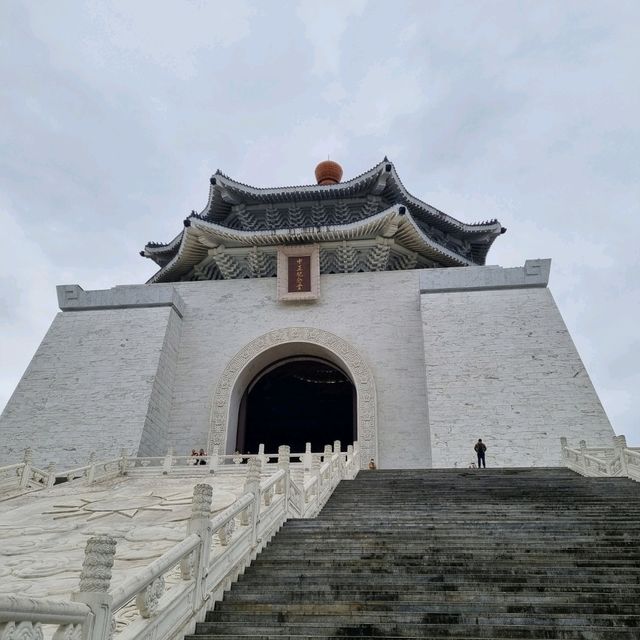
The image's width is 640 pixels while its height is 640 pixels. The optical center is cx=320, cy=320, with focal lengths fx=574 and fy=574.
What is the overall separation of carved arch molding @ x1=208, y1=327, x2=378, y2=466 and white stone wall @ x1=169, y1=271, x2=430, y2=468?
0.20 meters

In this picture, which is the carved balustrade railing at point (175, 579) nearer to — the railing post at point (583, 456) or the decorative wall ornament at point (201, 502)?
the decorative wall ornament at point (201, 502)

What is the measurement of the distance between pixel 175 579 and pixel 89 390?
11.8 metres

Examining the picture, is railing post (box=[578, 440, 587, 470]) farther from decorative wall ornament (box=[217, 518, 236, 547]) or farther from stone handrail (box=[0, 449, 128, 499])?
stone handrail (box=[0, 449, 128, 499])

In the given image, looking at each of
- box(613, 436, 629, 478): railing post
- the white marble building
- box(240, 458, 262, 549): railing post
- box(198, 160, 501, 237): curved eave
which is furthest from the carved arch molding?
box(240, 458, 262, 549): railing post

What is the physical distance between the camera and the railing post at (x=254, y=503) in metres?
5.45

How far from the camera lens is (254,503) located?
5637mm

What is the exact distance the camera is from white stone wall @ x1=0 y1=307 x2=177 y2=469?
14.5 metres

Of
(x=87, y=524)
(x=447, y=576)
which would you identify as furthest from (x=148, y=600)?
(x=87, y=524)

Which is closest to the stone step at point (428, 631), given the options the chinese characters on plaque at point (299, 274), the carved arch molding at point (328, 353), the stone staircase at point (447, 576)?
the stone staircase at point (447, 576)

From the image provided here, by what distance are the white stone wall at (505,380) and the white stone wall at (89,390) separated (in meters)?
7.52

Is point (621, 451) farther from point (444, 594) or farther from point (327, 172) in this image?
point (327, 172)

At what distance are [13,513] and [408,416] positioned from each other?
9.44 metres

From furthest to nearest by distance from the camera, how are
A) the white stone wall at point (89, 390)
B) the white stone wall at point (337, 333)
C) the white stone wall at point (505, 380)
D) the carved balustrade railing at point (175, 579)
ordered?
the white stone wall at point (337, 333) < the white stone wall at point (89, 390) < the white stone wall at point (505, 380) < the carved balustrade railing at point (175, 579)

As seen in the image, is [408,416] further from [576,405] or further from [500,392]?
[576,405]
